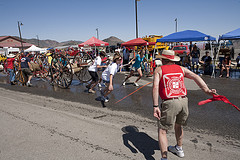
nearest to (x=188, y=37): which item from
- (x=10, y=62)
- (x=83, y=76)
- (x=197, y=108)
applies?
(x=83, y=76)

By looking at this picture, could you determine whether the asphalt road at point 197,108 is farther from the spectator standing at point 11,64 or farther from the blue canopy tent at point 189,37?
the spectator standing at point 11,64

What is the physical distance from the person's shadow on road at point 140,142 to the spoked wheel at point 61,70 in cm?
506

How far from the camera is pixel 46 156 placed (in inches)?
110

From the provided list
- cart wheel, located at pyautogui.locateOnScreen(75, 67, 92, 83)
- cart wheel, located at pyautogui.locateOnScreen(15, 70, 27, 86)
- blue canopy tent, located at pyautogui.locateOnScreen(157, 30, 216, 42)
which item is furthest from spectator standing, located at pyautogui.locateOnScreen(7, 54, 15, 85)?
blue canopy tent, located at pyautogui.locateOnScreen(157, 30, 216, 42)

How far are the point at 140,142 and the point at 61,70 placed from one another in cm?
617

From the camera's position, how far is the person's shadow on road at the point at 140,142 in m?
2.88

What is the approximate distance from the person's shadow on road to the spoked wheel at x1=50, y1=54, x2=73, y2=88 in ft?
16.6

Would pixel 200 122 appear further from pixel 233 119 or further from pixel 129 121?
pixel 129 121

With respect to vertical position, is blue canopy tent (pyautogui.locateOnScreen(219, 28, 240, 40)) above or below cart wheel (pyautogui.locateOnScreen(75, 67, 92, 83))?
above

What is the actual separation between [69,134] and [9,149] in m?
1.04

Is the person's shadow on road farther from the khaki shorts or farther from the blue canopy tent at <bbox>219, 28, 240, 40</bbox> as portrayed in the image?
the blue canopy tent at <bbox>219, 28, 240, 40</bbox>

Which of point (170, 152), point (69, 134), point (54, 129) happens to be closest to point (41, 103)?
point (54, 129)

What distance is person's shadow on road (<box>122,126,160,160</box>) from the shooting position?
2.88m

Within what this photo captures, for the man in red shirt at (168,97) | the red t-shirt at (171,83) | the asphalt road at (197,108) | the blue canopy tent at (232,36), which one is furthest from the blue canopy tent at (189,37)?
the red t-shirt at (171,83)
